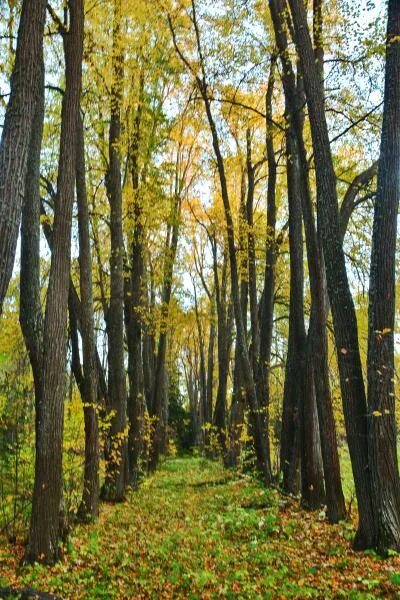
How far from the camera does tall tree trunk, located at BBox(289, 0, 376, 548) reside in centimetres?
546

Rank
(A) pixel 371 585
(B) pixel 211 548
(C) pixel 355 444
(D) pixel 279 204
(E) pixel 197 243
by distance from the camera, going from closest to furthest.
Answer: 1. (A) pixel 371 585
2. (C) pixel 355 444
3. (B) pixel 211 548
4. (D) pixel 279 204
5. (E) pixel 197 243

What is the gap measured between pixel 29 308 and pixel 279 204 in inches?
417

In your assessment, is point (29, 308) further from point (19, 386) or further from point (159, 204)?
point (159, 204)

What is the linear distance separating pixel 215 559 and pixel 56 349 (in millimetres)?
3212

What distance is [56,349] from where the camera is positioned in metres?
6.12

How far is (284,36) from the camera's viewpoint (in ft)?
26.9

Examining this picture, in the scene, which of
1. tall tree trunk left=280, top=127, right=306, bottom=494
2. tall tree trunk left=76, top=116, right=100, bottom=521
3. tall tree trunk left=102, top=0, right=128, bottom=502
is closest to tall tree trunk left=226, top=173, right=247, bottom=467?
tall tree trunk left=280, top=127, right=306, bottom=494

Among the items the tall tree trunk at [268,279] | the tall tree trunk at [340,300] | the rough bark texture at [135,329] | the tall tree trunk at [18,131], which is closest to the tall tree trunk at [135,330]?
the rough bark texture at [135,329]

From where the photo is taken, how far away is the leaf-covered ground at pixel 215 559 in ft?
15.5

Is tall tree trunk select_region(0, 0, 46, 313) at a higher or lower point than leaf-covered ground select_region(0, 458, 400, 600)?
higher

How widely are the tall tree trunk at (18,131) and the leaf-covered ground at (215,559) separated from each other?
3271 mm

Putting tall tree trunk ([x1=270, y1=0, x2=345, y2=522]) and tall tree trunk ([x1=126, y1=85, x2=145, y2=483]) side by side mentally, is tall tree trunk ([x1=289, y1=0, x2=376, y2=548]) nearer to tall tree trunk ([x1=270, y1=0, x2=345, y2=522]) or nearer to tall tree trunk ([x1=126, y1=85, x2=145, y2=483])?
tall tree trunk ([x1=270, y1=0, x2=345, y2=522])

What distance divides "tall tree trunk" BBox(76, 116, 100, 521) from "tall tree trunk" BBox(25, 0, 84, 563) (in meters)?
1.81

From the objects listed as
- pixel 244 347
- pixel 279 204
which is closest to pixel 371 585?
pixel 244 347
